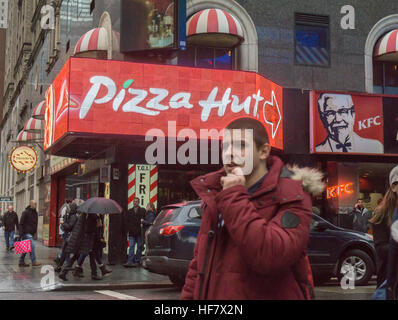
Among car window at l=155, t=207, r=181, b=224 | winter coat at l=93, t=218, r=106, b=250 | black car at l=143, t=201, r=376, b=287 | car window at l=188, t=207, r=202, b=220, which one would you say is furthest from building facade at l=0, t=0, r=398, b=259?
car window at l=188, t=207, r=202, b=220

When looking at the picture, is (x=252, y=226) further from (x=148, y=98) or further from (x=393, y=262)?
(x=148, y=98)

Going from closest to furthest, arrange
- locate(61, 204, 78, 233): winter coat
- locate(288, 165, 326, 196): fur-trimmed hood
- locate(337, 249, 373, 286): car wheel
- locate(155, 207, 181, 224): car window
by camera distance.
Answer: locate(288, 165, 326, 196): fur-trimmed hood → locate(155, 207, 181, 224): car window → locate(337, 249, 373, 286): car wheel → locate(61, 204, 78, 233): winter coat

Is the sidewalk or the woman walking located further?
the sidewalk

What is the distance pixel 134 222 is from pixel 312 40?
29.4ft

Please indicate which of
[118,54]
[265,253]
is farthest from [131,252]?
[265,253]

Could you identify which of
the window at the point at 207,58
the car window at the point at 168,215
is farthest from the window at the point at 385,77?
the car window at the point at 168,215

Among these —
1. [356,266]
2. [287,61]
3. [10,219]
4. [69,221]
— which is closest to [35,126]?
[10,219]

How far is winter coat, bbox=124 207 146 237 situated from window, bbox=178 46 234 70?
5.10 meters

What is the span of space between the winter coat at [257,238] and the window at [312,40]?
17594mm

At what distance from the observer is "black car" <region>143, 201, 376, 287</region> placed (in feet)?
37.7

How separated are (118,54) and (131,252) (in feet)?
20.5

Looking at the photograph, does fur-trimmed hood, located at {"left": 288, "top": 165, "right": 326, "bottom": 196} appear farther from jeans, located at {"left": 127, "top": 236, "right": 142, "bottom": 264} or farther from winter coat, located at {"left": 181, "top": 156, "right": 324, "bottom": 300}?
jeans, located at {"left": 127, "top": 236, "right": 142, "bottom": 264}

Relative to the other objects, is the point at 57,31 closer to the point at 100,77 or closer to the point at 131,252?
the point at 100,77

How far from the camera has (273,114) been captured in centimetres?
1828
